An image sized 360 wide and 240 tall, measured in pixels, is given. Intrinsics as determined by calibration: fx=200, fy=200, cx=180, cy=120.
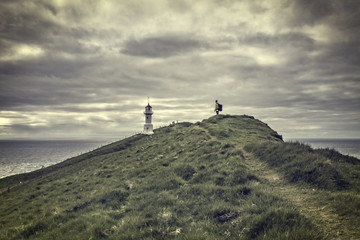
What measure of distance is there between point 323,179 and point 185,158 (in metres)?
13.5

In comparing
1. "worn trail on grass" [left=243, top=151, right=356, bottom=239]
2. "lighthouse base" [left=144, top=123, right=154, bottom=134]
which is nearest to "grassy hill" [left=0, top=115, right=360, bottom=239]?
"worn trail on grass" [left=243, top=151, right=356, bottom=239]

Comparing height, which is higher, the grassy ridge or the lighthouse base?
the lighthouse base

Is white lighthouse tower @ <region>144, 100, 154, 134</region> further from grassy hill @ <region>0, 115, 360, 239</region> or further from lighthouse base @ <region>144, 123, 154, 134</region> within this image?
grassy hill @ <region>0, 115, 360, 239</region>

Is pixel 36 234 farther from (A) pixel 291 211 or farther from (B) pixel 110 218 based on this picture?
(A) pixel 291 211

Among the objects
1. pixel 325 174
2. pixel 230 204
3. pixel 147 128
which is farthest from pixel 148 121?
pixel 325 174

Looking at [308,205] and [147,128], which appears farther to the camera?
[147,128]

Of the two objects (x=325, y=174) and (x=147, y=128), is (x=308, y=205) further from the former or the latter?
(x=147, y=128)

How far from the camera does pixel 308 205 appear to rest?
963cm

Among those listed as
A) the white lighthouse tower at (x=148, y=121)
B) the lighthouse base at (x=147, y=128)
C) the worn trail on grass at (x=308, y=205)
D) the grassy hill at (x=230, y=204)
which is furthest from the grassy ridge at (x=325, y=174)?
the white lighthouse tower at (x=148, y=121)

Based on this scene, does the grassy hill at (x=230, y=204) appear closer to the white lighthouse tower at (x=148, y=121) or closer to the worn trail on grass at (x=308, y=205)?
the worn trail on grass at (x=308, y=205)

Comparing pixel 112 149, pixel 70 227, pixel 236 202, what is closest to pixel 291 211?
pixel 236 202

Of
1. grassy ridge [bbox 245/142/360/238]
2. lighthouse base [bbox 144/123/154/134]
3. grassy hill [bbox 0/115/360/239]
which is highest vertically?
lighthouse base [bbox 144/123/154/134]

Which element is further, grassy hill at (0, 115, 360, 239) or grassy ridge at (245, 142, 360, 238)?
grassy ridge at (245, 142, 360, 238)

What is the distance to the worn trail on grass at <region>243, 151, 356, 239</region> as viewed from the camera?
724cm
